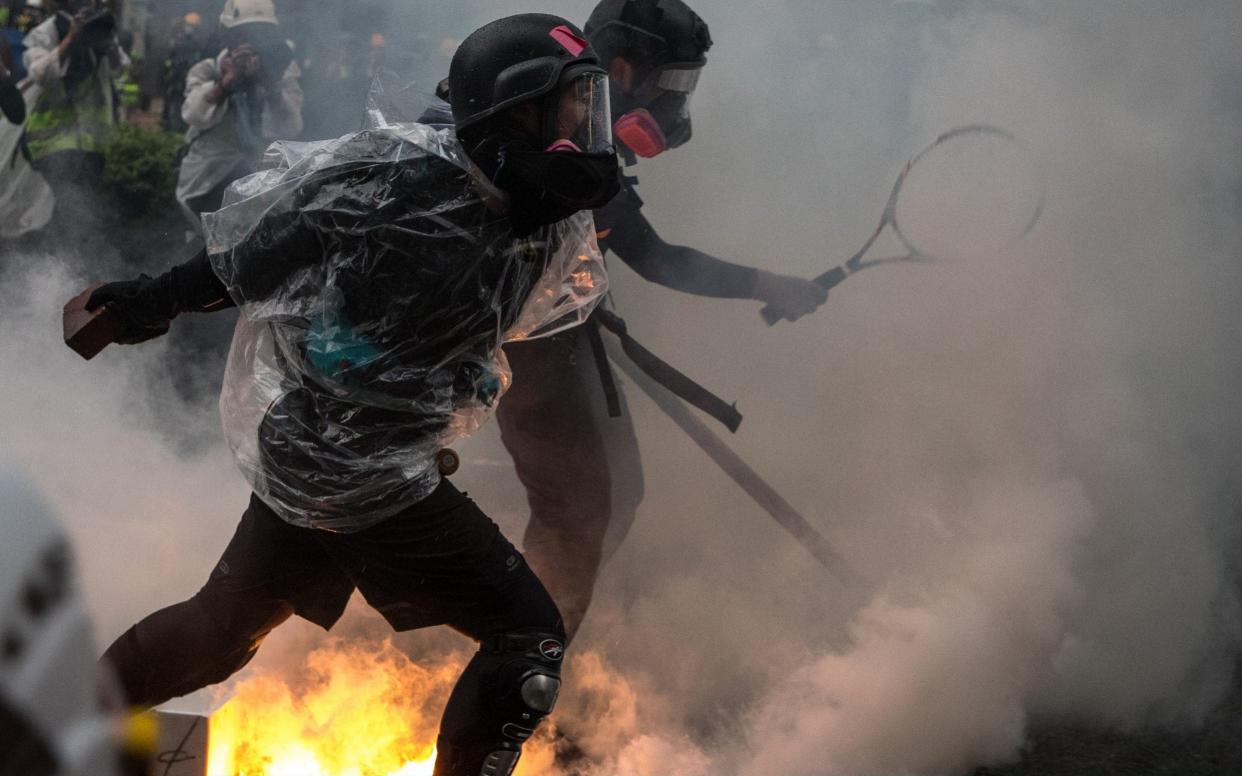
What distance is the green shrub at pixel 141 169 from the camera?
524cm

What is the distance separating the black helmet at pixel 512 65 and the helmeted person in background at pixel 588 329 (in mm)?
762

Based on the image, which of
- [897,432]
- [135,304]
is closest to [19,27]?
[135,304]

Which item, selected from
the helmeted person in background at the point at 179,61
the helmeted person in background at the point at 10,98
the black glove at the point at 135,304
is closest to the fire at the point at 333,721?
the black glove at the point at 135,304

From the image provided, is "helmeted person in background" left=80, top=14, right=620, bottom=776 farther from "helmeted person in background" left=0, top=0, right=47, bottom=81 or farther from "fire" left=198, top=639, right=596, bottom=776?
"helmeted person in background" left=0, top=0, right=47, bottom=81

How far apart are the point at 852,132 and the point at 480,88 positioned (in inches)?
78.9

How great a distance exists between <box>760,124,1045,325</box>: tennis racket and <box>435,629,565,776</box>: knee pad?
1631 mm

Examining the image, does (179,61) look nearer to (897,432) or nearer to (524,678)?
(897,432)

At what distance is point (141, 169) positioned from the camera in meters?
5.38

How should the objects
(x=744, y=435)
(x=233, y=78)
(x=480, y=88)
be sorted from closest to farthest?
(x=480, y=88) < (x=744, y=435) < (x=233, y=78)

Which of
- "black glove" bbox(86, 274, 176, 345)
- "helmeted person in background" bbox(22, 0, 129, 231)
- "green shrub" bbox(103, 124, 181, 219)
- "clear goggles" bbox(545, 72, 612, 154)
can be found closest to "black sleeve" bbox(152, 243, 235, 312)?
"black glove" bbox(86, 274, 176, 345)

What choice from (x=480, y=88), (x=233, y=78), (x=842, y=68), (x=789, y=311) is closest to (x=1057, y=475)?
(x=789, y=311)

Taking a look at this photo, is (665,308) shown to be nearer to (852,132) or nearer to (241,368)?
(852,132)

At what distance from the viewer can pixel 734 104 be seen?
12.8ft

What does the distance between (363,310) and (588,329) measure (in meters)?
1.04
